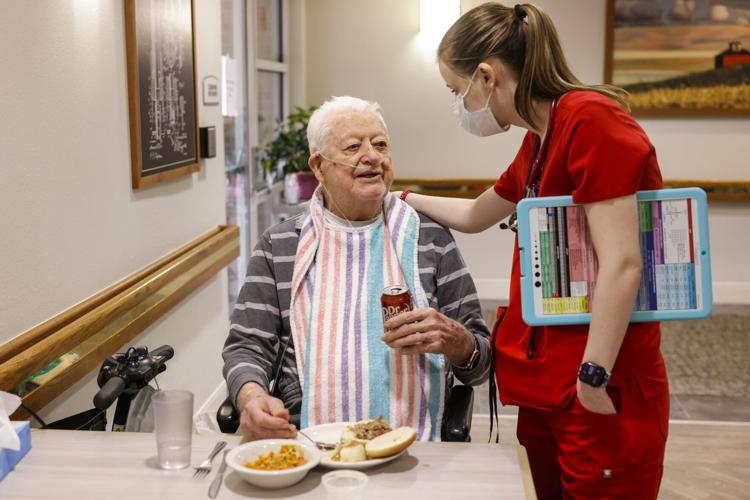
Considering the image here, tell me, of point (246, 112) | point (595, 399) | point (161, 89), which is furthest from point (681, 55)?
point (595, 399)

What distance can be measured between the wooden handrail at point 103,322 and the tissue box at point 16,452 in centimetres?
28

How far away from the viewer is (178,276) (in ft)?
9.42

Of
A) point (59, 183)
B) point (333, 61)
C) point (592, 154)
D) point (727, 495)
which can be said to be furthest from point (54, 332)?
point (333, 61)

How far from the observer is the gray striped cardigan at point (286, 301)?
1951 mm

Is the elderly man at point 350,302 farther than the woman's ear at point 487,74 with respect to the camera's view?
Yes

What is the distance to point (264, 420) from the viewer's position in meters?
1.59

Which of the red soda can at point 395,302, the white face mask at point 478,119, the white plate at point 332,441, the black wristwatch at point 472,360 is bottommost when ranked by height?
the white plate at point 332,441

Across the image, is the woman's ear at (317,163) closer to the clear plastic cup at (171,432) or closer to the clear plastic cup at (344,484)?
the clear plastic cup at (171,432)

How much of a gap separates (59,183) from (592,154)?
137 cm

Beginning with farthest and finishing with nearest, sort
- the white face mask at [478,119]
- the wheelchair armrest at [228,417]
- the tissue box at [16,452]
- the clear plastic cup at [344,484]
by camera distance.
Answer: the wheelchair armrest at [228,417]
the white face mask at [478,119]
the tissue box at [16,452]
the clear plastic cup at [344,484]

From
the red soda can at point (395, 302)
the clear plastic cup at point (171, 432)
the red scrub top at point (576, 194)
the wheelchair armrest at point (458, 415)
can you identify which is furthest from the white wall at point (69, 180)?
the red scrub top at point (576, 194)

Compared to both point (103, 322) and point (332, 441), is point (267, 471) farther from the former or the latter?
point (103, 322)

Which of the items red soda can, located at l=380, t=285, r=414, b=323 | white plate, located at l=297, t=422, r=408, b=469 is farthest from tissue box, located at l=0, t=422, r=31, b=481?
red soda can, located at l=380, t=285, r=414, b=323

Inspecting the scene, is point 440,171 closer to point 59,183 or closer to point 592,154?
point 59,183
